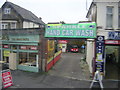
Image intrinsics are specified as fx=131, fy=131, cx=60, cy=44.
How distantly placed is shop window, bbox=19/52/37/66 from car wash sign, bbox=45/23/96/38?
2891mm

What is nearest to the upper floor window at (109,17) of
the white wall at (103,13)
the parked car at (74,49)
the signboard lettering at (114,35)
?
the white wall at (103,13)

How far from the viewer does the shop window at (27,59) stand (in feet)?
44.1

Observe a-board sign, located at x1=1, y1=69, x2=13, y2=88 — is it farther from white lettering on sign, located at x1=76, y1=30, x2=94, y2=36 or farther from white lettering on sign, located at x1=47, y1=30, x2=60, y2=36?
white lettering on sign, located at x1=76, y1=30, x2=94, y2=36

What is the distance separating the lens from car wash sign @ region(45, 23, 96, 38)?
10840 mm

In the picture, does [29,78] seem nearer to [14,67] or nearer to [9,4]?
[14,67]

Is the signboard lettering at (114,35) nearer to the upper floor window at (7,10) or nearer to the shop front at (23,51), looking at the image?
the shop front at (23,51)

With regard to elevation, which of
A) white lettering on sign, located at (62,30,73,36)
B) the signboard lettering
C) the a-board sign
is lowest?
the a-board sign

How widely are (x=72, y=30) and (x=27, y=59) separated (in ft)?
19.6

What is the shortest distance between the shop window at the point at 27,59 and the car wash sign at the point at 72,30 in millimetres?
2891

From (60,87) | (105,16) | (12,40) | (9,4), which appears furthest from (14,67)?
(9,4)

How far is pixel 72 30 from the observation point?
37.6ft

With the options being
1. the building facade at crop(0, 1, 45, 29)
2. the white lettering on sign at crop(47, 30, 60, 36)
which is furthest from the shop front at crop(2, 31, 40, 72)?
the building facade at crop(0, 1, 45, 29)

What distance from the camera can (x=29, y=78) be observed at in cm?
1105

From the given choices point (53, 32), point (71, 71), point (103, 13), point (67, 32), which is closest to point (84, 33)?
point (67, 32)
